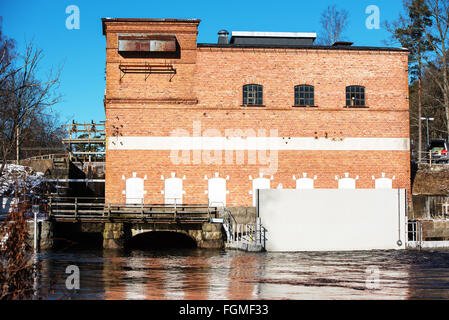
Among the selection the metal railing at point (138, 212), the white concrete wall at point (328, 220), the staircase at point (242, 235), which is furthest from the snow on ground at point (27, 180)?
the white concrete wall at point (328, 220)

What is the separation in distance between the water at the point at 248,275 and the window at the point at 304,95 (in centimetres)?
995

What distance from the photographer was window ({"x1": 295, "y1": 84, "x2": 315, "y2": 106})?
29906 millimetres

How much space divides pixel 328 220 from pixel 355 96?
9.43 metres

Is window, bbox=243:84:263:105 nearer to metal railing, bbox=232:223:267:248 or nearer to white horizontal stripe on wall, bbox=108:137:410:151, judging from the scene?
white horizontal stripe on wall, bbox=108:137:410:151

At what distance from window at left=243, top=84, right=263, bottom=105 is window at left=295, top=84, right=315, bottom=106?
2.07 m

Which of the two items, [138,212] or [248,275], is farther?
[138,212]

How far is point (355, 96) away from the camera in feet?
99.0

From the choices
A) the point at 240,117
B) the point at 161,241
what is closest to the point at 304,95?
the point at 240,117

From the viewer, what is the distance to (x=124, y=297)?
1320cm

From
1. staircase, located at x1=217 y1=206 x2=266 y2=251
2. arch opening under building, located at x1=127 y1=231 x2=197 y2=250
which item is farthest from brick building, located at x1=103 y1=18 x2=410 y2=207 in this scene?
arch opening under building, located at x1=127 y1=231 x2=197 y2=250

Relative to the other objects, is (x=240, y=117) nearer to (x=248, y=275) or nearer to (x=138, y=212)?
(x=138, y=212)

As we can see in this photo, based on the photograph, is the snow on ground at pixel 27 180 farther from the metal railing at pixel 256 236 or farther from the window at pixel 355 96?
the window at pixel 355 96
